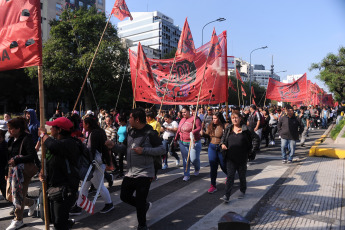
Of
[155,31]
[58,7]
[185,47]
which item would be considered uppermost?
[155,31]

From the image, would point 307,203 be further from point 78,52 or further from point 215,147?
point 78,52

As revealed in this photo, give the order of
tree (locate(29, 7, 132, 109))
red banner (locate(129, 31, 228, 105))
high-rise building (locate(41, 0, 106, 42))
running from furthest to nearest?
1. high-rise building (locate(41, 0, 106, 42))
2. tree (locate(29, 7, 132, 109))
3. red banner (locate(129, 31, 228, 105))

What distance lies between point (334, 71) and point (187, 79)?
33443 millimetres

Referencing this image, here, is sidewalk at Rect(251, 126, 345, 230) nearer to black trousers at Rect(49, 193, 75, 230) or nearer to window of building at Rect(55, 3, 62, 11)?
black trousers at Rect(49, 193, 75, 230)

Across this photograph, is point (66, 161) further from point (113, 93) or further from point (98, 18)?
point (113, 93)

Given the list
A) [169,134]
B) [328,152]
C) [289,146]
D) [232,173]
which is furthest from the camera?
[328,152]

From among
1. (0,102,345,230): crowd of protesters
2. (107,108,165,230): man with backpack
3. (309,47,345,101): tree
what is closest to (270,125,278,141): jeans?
(0,102,345,230): crowd of protesters

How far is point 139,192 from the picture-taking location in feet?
12.5

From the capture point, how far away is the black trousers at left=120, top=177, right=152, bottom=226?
3.82 metres

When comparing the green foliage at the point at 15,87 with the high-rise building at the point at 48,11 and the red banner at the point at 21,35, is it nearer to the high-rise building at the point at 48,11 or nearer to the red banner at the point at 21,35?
the high-rise building at the point at 48,11

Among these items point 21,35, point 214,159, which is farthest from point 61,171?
point 214,159

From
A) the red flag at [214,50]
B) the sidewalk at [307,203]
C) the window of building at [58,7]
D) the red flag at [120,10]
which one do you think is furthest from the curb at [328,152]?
the window of building at [58,7]

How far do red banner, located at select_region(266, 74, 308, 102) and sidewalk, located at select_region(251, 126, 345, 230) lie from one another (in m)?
7.61

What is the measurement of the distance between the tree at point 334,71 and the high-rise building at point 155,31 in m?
66.3
